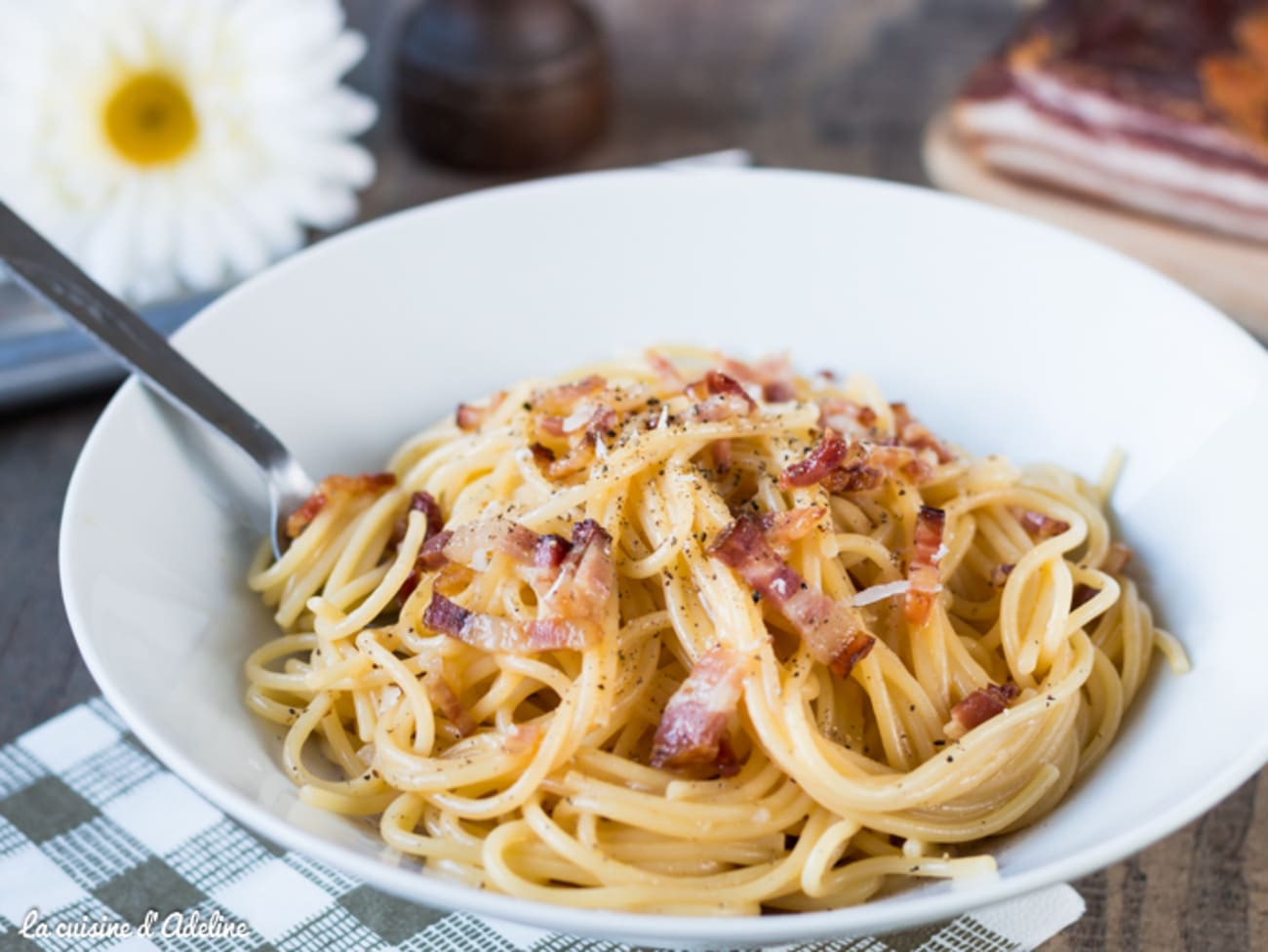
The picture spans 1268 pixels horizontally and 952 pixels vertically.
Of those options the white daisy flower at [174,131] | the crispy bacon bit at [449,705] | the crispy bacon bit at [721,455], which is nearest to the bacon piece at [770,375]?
the crispy bacon bit at [721,455]

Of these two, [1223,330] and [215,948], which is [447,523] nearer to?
[215,948]

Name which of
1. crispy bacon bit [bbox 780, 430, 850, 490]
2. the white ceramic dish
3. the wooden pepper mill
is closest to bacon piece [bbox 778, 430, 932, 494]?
crispy bacon bit [bbox 780, 430, 850, 490]

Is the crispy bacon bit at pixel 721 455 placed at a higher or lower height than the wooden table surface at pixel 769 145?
higher

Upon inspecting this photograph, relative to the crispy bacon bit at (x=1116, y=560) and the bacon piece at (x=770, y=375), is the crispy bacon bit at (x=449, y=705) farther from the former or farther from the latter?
the crispy bacon bit at (x=1116, y=560)

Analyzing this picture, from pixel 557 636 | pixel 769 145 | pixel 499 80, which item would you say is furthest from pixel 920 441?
pixel 769 145

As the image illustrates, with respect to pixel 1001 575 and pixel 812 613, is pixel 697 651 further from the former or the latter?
pixel 1001 575
